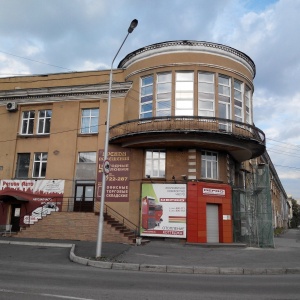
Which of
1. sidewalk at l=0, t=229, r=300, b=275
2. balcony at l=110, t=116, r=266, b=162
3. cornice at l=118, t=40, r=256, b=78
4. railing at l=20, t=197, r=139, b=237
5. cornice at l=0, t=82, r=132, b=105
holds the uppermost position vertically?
cornice at l=118, t=40, r=256, b=78

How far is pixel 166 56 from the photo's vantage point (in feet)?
75.5

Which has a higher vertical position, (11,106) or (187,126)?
(11,106)

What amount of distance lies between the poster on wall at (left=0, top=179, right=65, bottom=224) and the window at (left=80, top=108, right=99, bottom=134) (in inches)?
163

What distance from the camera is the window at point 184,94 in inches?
877

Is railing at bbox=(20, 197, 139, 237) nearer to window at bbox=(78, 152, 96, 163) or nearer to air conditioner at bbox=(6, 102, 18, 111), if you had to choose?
window at bbox=(78, 152, 96, 163)

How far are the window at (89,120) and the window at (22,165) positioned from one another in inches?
191

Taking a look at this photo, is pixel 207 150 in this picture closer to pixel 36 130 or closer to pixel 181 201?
pixel 181 201

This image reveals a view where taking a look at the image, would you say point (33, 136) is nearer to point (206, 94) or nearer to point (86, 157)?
point (86, 157)

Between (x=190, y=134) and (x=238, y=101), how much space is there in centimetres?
545

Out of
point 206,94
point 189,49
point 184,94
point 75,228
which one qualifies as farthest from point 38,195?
point 189,49

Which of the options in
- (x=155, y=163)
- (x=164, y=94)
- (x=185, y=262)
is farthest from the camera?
(x=164, y=94)

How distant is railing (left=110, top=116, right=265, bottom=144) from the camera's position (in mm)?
20812

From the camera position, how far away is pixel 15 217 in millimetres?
24734

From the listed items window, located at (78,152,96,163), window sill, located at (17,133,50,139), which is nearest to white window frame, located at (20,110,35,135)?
window sill, located at (17,133,50,139)
